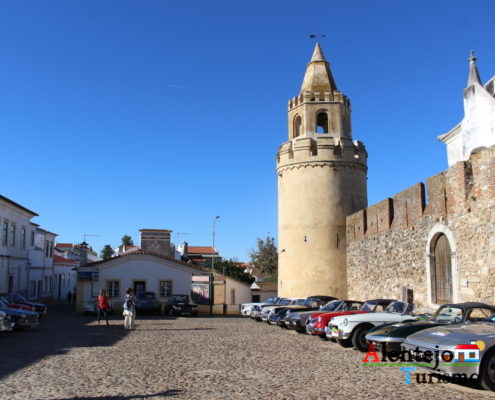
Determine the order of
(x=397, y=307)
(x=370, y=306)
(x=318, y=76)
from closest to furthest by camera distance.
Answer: (x=397, y=307) → (x=370, y=306) → (x=318, y=76)

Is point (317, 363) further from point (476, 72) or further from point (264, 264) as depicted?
point (264, 264)

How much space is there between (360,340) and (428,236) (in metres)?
7.74

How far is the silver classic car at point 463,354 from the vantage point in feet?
23.6

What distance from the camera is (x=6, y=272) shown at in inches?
1266

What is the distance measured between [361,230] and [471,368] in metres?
19.0

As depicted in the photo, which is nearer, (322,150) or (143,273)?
(322,150)

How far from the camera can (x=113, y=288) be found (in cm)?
3172

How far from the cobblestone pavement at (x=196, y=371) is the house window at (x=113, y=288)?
16.9m

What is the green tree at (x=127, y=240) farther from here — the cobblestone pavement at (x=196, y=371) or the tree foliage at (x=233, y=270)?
the cobblestone pavement at (x=196, y=371)

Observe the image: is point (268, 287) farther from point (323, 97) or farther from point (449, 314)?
point (449, 314)

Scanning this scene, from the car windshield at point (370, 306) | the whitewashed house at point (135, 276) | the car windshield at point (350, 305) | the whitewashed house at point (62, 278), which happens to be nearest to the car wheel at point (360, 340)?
the car windshield at point (370, 306)

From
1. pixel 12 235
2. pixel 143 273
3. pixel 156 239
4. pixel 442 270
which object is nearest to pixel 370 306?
pixel 442 270

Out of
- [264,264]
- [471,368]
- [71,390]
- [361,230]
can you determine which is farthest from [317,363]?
[264,264]

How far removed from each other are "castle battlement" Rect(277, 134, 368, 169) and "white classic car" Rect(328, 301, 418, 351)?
1708 centimetres
